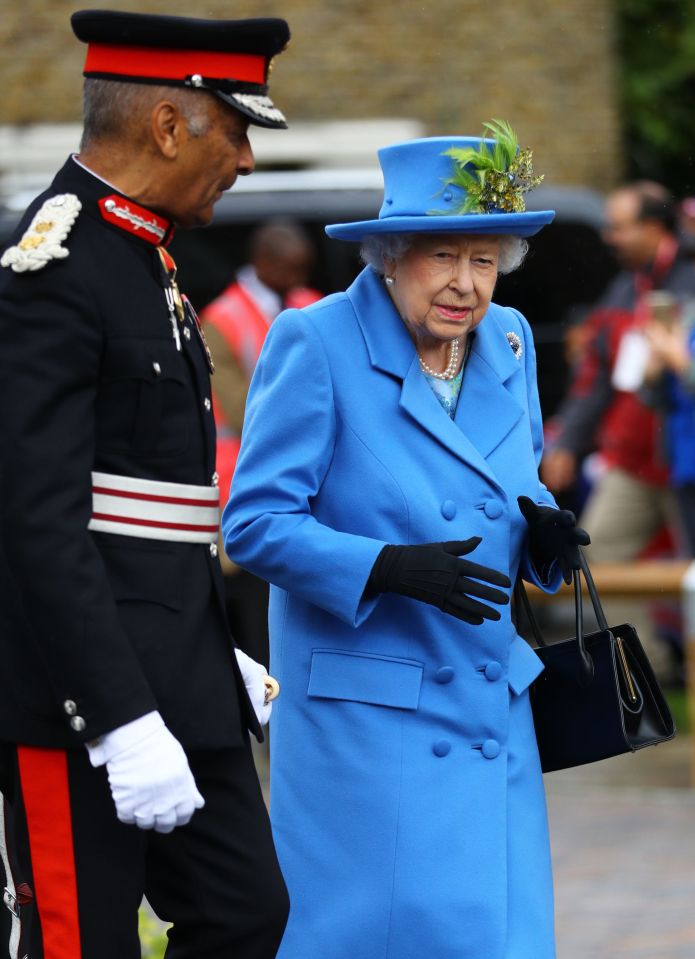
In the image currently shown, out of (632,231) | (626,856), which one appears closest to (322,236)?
(632,231)

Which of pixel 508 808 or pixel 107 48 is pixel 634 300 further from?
pixel 107 48

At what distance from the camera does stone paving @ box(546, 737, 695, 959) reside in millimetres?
4879

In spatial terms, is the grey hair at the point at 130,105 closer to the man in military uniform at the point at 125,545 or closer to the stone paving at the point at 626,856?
the man in military uniform at the point at 125,545

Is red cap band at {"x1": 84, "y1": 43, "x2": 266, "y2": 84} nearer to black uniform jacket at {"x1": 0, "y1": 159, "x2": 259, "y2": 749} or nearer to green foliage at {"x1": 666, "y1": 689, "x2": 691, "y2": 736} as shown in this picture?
black uniform jacket at {"x1": 0, "y1": 159, "x2": 259, "y2": 749}

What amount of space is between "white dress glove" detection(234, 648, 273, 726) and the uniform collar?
2.19ft

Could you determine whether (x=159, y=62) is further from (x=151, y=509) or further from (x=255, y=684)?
(x=255, y=684)

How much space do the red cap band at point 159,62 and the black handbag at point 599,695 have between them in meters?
1.06

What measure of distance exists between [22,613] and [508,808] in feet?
3.36

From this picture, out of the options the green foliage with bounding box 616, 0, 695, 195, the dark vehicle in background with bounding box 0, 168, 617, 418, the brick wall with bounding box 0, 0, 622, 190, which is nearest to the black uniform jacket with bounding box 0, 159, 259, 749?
the dark vehicle in background with bounding box 0, 168, 617, 418

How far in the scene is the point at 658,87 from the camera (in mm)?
22062

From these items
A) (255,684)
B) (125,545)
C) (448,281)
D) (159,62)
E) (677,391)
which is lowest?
(677,391)

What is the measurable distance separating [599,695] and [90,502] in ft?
3.55

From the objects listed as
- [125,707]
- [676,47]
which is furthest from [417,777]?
[676,47]

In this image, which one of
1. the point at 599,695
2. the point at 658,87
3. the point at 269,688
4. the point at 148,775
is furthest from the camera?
the point at 658,87
